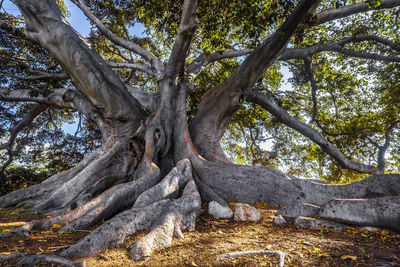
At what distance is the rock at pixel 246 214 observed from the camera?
9.80ft

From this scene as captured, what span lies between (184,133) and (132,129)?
1.37m

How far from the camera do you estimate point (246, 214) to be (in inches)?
119

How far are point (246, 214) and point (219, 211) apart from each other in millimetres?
442

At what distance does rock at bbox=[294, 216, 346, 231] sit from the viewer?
2.59m

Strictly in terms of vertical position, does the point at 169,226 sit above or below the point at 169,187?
below

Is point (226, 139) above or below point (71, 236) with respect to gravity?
above

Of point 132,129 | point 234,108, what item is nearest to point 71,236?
point 132,129

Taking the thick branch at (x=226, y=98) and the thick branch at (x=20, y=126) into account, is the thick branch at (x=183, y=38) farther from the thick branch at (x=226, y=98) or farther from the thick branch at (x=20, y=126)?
the thick branch at (x=20, y=126)

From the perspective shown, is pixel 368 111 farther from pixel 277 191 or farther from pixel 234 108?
pixel 277 191

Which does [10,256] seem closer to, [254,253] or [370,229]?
[254,253]

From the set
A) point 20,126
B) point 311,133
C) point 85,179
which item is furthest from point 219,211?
point 20,126

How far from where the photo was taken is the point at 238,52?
22.0ft

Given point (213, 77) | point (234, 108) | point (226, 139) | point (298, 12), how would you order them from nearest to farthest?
point (298, 12)
point (234, 108)
point (213, 77)
point (226, 139)

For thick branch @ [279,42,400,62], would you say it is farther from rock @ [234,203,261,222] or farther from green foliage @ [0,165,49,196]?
green foliage @ [0,165,49,196]
